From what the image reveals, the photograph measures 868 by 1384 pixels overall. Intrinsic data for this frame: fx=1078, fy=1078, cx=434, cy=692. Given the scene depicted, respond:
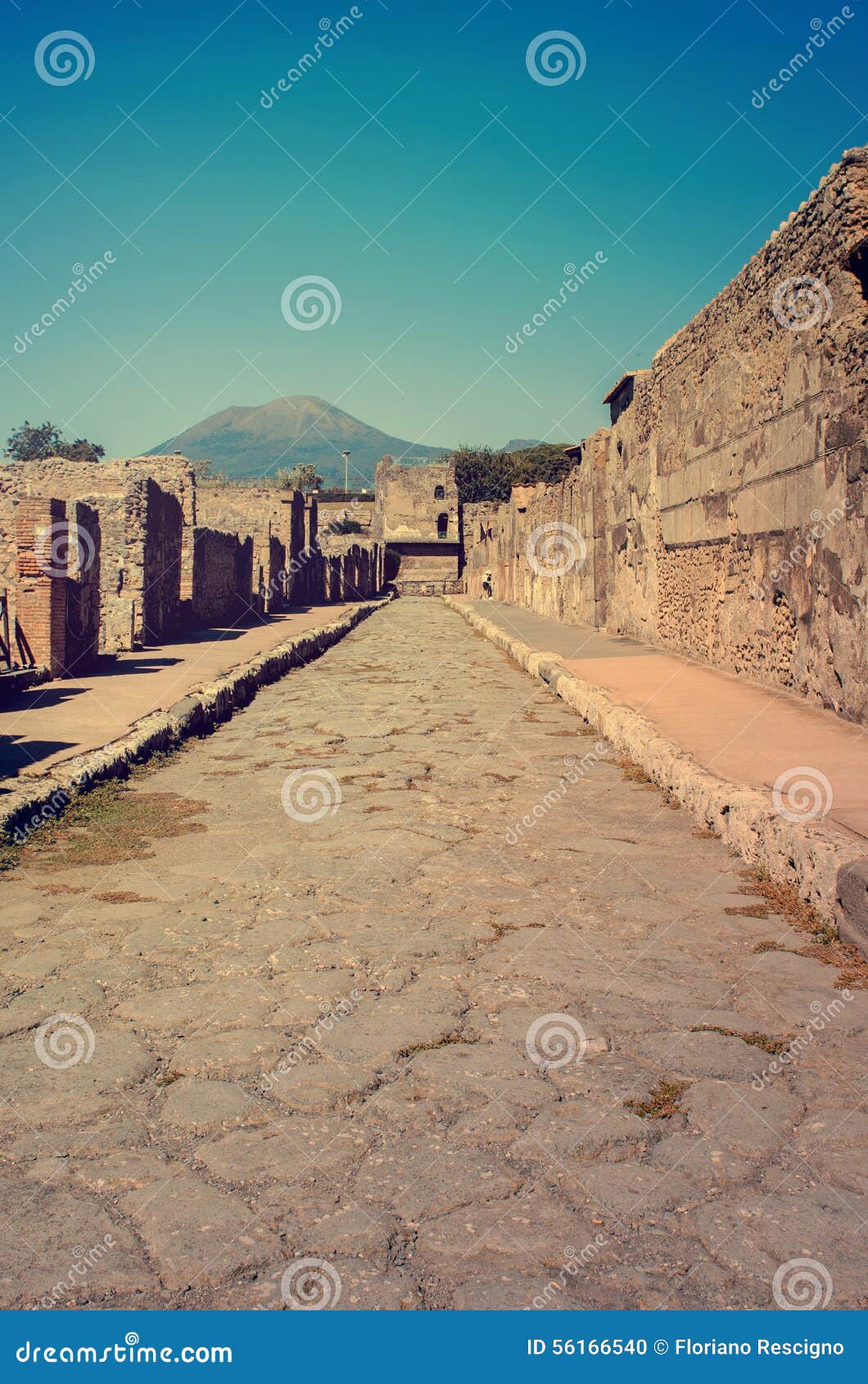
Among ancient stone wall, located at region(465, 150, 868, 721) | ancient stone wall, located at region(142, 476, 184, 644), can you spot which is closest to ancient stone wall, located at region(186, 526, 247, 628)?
ancient stone wall, located at region(142, 476, 184, 644)

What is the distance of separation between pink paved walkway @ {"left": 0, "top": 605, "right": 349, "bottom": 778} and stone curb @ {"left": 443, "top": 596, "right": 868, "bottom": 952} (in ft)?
9.74

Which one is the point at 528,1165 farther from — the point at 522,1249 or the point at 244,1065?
the point at 244,1065

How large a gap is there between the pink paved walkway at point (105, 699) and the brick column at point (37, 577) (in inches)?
16.5

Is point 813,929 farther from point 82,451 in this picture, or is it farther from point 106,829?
point 82,451

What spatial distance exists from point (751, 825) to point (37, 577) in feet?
23.8

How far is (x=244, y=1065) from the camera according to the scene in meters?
2.44

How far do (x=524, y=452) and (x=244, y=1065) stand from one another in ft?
258

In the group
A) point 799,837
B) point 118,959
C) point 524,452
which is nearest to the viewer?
point 118,959

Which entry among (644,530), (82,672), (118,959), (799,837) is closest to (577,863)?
(799,837)

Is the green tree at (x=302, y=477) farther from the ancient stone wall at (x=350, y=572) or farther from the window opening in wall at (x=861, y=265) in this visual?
the window opening in wall at (x=861, y=265)

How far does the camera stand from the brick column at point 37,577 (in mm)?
9336

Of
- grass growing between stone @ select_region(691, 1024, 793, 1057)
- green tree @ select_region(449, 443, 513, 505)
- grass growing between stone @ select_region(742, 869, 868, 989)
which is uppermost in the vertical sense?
green tree @ select_region(449, 443, 513, 505)

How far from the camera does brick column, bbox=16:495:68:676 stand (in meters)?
9.34

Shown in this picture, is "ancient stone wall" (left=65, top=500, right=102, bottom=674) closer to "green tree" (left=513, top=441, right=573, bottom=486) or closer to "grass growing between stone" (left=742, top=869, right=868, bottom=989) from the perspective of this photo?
"grass growing between stone" (left=742, top=869, right=868, bottom=989)
